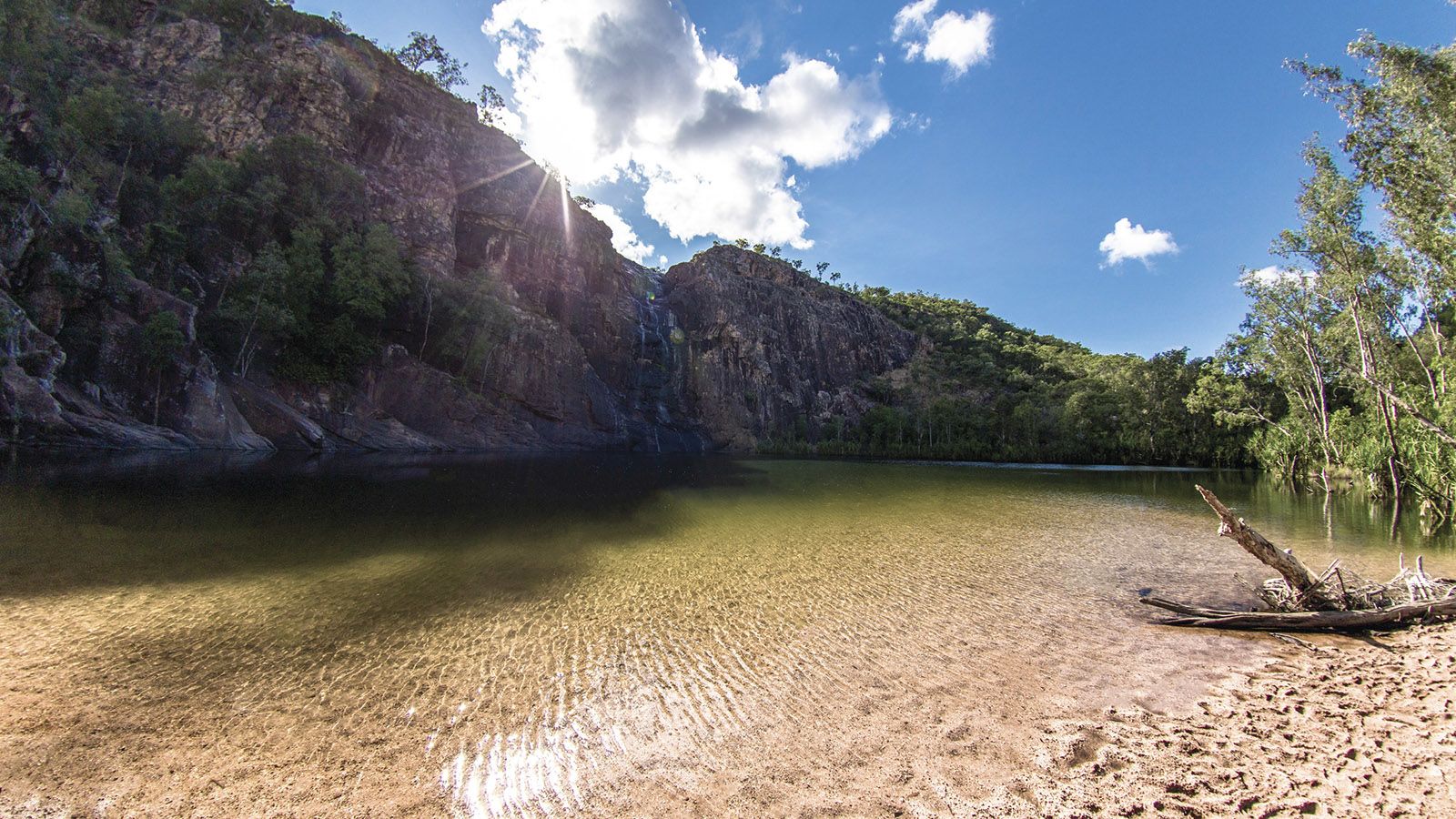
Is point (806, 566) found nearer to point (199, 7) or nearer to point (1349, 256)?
point (1349, 256)

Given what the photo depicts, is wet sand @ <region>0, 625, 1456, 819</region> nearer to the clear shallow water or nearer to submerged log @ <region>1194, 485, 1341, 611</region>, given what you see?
the clear shallow water

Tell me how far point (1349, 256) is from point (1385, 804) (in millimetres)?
27470

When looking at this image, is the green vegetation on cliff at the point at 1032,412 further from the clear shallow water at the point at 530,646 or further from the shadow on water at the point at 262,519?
the shadow on water at the point at 262,519

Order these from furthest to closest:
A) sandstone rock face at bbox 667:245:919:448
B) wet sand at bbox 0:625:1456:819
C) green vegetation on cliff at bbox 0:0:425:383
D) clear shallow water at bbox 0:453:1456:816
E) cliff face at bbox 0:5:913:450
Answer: sandstone rock face at bbox 667:245:919:448 → green vegetation on cliff at bbox 0:0:425:383 → cliff face at bbox 0:5:913:450 → clear shallow water at bbox 0:453:1456:816 → wet sand at bbox 0:625:1456:819

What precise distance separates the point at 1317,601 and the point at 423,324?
5695 cm

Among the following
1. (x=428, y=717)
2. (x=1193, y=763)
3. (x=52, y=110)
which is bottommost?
(x=428, y=717)

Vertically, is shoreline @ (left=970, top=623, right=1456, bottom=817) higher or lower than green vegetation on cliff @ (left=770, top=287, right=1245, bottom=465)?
lower

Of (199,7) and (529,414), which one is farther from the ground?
(199,7)

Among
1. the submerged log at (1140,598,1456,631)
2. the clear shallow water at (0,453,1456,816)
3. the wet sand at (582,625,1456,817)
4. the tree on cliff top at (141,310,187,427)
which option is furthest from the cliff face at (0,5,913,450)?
the submerged log at (1140,598,1456,631)

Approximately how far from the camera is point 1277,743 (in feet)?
14.5

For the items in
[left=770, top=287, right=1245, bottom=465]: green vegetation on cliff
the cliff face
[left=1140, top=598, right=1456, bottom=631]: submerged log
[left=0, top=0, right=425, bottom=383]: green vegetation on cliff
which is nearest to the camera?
[left=1140, top=598, right=1456, bottom=631]: submerged log

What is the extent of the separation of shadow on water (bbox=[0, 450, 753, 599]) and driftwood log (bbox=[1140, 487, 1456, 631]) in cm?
1039

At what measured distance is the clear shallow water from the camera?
4039mm

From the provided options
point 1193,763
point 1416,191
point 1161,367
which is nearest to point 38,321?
point 1193,763
